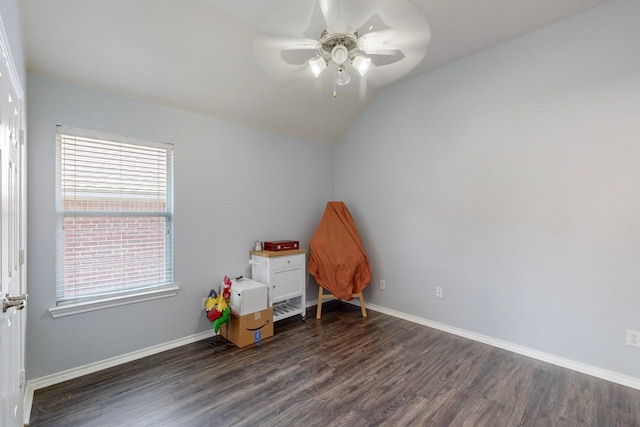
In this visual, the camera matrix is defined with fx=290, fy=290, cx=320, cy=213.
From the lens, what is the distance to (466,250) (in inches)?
118

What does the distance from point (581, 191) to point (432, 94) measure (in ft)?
5.56

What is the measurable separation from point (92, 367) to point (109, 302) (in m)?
0.50

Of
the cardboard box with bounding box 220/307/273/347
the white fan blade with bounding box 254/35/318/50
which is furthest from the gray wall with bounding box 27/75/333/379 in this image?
the white fan blade with bounding box 254/35/318/50

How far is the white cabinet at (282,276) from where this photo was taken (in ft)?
10.3

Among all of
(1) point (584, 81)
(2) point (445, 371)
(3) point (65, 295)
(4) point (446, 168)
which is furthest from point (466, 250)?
(3) point (65, 295)

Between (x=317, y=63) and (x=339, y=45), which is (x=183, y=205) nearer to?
(x=317, y=63)

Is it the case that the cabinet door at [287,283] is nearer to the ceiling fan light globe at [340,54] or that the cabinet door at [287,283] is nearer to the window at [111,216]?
the window at [111,216]

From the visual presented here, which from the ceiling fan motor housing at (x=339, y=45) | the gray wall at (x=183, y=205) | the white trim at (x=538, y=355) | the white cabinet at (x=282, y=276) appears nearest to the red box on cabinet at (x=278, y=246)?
the white cabinet at (x=282, y=276)

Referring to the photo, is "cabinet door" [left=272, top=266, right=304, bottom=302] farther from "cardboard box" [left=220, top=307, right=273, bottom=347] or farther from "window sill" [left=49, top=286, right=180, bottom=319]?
"window sill" [left=49, top=286, right=180, bottom=319]

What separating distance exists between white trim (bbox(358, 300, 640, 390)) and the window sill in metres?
2.58

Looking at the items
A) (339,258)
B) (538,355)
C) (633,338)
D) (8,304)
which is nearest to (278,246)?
(339,258)

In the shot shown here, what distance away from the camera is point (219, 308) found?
106 inches

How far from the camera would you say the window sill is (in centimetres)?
216

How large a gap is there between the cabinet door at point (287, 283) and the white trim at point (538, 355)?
127 centimetres
